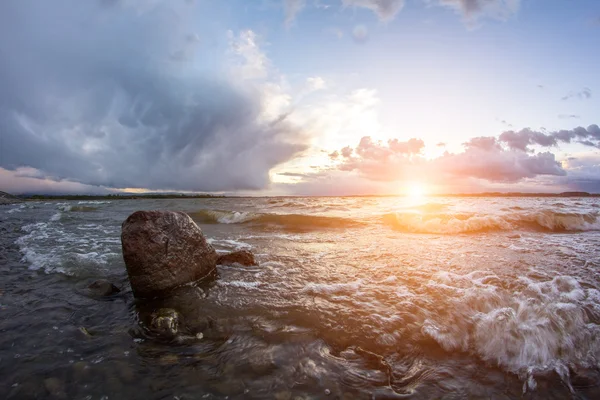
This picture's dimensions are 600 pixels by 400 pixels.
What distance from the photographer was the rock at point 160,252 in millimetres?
5324

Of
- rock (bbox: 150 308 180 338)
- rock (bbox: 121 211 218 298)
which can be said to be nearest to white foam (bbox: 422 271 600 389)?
rock (bbox: 150 308 180 338)

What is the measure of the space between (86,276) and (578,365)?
340 inches

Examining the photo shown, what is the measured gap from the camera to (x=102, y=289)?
5.36 meters

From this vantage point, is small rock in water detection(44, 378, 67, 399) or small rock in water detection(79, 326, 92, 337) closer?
small rock in water detection(44, 378, 67, 399)

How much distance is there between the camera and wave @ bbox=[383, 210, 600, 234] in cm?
1379

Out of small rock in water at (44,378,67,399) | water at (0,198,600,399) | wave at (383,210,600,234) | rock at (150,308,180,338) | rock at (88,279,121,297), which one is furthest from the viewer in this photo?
wave at (383,210,600,234)

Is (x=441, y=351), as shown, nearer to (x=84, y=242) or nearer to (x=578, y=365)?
(x=578, y=365)

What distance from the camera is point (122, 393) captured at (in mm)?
2645

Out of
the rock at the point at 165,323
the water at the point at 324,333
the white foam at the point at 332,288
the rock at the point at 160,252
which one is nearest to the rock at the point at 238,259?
the water at the point at 324,333

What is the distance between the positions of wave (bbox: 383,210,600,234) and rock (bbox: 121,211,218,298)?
11.1m

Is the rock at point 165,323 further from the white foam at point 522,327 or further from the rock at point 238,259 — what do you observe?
the white foam at point 522,327

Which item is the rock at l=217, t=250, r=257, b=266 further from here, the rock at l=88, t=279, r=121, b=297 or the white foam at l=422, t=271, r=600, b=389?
the white foam at l=422, t=271, r=600, b=389

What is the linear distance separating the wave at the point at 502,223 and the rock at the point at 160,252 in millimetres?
11144

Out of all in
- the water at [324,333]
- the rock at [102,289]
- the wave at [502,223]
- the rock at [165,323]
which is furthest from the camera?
the wave at [502,223]
